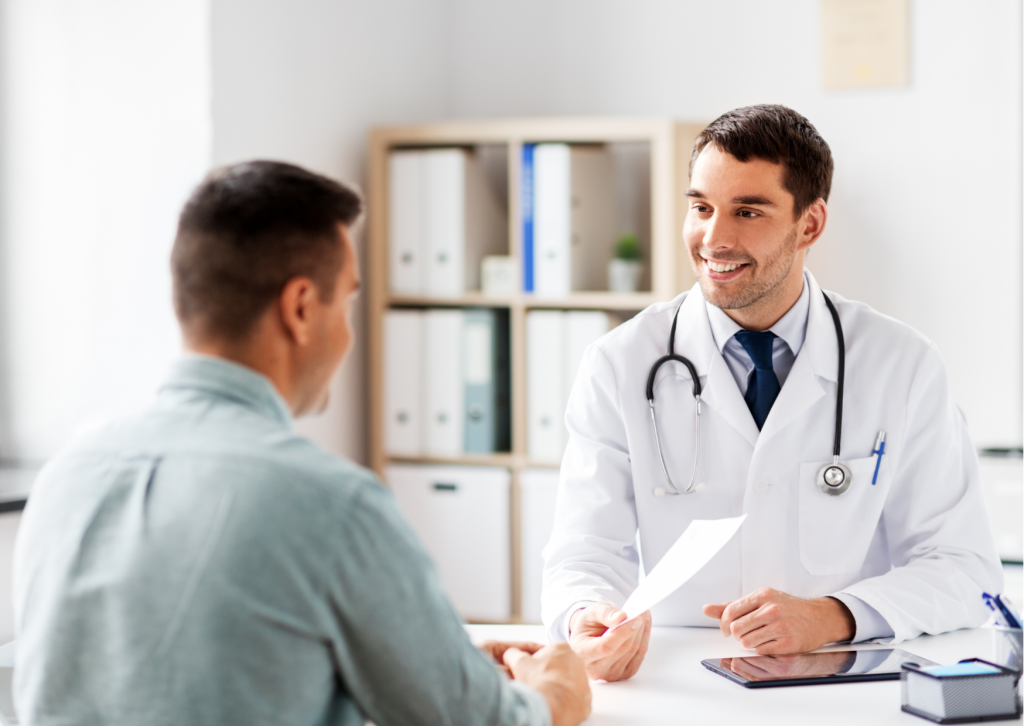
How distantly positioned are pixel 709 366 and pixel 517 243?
5.01 feet

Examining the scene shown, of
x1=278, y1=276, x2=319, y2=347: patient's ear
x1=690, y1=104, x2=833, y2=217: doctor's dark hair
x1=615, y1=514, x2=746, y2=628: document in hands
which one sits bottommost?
x1=615, y1=514, x2=746, y2=628: document in hands

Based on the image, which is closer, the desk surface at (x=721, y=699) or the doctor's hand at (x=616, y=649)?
the desk surface at (x=721, y=699)

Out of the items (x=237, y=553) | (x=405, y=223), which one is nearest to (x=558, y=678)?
(x=237, y=553)

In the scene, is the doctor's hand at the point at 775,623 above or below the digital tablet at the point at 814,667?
above

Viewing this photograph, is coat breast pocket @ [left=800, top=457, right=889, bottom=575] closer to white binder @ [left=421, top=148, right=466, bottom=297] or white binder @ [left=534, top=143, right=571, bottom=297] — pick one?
white binder @ [left=534, top=143, right=571, bottom=297]

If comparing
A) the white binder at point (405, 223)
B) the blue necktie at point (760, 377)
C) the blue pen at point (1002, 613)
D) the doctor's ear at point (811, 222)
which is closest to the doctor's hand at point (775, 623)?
the blue pen at point (1002, 613)

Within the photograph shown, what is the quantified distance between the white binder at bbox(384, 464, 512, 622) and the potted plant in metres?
0.66

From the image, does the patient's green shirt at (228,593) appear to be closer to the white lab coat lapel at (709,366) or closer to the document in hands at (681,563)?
the document in hands at (681,563)

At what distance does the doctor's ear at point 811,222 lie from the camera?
1658 millimetres

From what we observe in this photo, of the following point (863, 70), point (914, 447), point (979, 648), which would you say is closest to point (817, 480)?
point (914, 447)

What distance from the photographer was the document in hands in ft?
3.86

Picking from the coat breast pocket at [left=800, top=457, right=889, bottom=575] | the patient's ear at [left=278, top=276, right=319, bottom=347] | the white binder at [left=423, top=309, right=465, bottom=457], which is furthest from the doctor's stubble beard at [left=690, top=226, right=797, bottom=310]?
the white binder at [left=423, top=309, right=465, bottom=457]

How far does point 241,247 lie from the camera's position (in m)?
0.91

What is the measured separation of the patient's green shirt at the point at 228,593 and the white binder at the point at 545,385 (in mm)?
2152
